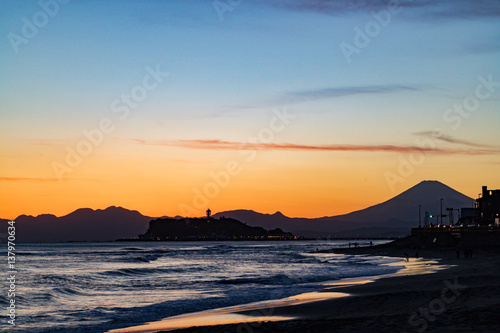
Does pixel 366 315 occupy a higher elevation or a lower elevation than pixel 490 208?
lower

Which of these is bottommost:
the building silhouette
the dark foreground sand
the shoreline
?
the shoreline

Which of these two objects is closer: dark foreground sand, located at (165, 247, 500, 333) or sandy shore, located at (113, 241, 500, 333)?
dark foreground sand, located at (165, 247, 500, 333)

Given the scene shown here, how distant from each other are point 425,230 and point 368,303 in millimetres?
116586

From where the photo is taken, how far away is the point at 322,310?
24.5 meters

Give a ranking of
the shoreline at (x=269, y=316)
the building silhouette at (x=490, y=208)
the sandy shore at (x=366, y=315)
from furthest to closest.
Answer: the building silhouette at (x=490, y=208) < the shoreline at (x=269, y=316) < the sandy shore at (x=366, y=315)

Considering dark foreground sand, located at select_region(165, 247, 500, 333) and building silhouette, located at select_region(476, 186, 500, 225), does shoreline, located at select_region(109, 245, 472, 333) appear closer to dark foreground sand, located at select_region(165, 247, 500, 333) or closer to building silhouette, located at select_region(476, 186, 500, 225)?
dark foreground sand, located at select_region(165, 247, 500, 333)

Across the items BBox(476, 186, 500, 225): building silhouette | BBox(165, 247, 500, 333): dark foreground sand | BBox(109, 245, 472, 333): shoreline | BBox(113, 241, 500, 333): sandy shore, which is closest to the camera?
BBox(165, 247, 500, 333): dark foreground sand

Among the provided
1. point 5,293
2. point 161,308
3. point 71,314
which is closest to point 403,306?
point 161,308

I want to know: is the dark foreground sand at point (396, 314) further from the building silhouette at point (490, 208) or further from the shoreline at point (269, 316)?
the building silhouette at point (490, 208)

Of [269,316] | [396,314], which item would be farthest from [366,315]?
[269,316]

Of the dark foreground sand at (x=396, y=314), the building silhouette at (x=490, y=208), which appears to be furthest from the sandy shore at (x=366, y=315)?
the building silhouette at (x=490, y=208)

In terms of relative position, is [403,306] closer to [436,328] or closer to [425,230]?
[436,328]

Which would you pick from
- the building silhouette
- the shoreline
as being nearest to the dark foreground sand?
the shoreline

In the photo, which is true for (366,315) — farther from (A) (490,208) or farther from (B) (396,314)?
(A) (490,208)
